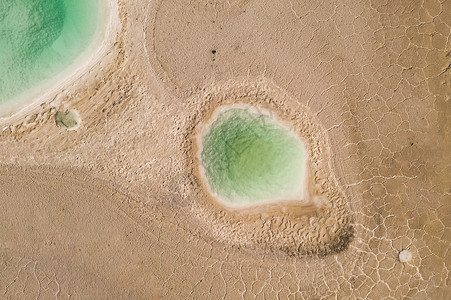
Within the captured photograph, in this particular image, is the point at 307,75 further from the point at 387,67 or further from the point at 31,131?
the point at 31,131

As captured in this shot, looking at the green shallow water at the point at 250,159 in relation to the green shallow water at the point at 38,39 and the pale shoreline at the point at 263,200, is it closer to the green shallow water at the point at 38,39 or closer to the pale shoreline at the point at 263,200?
the pale shoreline at the point at 263,200

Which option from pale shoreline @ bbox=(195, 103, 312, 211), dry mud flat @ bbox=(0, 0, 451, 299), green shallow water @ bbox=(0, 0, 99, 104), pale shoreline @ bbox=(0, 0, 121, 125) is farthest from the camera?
green shallow water @ bbox=(0, 0, 99, 104)

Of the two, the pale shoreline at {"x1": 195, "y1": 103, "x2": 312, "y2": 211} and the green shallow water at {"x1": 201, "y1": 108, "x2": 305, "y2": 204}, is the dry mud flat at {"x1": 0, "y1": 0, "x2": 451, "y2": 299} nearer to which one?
the pale shoreline at {"x1": 195, "y1": 103, "x2": 312, "y2": 211}

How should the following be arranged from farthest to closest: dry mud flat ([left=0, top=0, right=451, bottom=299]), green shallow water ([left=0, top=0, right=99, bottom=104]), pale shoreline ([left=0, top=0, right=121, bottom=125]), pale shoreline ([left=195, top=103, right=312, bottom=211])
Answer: green shallow water ([left=0, top=0, right=99, bottom=104])
pale shoreline ([left=0, top=0, right=121, bottom=125])
pale shoreline ([left=195, top=103, right=312, bottom=211])
dry mud flat ([left=0, top=0, right=451, bottom=299])

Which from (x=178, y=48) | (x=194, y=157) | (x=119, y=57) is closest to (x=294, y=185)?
(x=194, y=157)

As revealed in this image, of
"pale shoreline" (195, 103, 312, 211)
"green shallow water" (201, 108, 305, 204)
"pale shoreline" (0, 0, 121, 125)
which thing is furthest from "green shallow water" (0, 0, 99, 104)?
"green shallow water" (201, 108, 305, 204)
